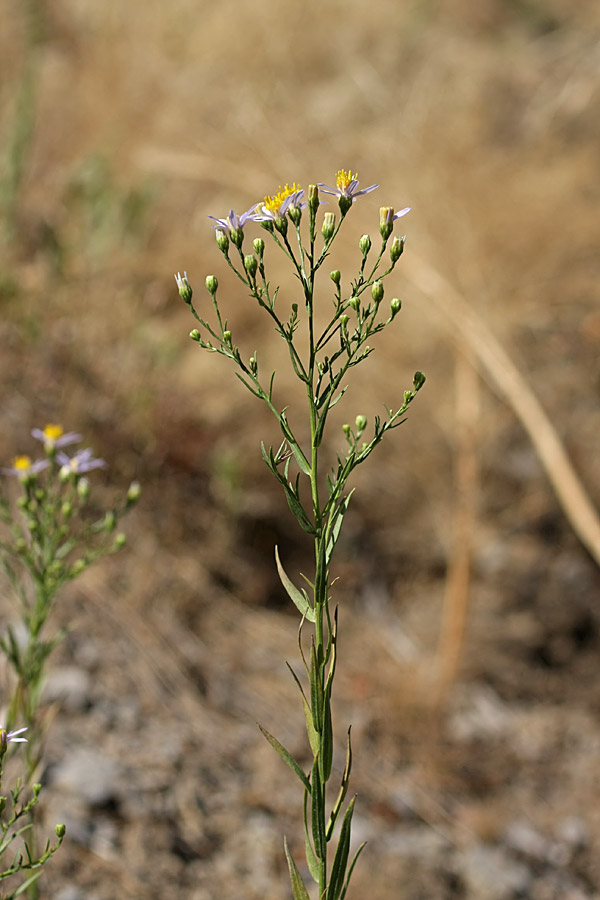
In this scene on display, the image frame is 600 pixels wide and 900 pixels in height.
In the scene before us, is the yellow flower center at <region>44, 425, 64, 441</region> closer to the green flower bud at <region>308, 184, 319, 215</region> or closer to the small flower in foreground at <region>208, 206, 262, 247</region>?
the small flower in foreground at <region>208, 206, 262, 247</region>

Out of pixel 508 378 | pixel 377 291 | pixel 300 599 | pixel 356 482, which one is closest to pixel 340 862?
pixel 300 599

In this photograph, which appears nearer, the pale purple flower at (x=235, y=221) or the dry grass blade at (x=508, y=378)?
the pale purple flower at (x=235, y=221)

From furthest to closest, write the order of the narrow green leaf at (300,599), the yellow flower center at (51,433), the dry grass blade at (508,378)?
the dry grass blade at (508,378)
the yellow flower center at (51,433)
the narrow green leaf at (300,599)

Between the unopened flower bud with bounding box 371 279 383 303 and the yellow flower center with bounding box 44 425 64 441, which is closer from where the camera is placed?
the unopened flower bud with bounding box 371 279 383 303

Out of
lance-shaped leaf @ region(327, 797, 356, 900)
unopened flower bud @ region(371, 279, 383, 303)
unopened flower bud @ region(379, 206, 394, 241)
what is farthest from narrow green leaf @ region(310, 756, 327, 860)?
unopened flower bud @ region(379, 206, 394, 241)

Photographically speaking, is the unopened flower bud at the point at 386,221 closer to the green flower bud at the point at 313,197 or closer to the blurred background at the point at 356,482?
the green flower bud at the point at 313,197

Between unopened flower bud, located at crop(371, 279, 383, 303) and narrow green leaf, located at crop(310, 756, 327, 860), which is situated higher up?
unopened flower bud, located at crop(371, 279, 383, 303)

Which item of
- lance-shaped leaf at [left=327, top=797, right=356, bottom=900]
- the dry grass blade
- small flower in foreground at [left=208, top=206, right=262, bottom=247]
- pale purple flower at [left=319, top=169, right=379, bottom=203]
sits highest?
the dry grass blade

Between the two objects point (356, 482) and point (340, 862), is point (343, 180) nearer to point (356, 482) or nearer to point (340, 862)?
point (340, 862)

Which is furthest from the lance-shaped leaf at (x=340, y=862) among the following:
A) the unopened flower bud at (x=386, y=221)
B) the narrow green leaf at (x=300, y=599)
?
the unopened flower bud at (x=386, y=221)
